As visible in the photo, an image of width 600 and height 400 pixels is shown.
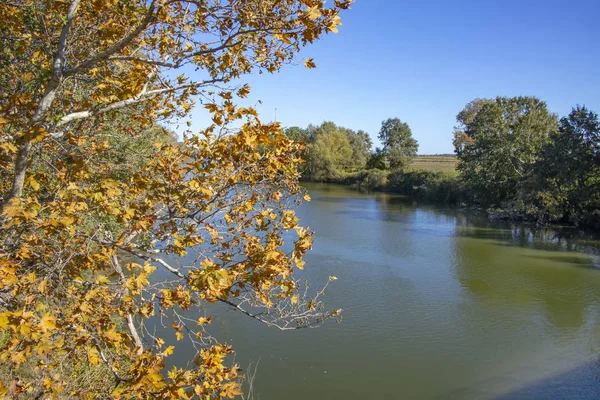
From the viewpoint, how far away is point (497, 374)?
28.6ft

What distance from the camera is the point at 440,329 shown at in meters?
10.6

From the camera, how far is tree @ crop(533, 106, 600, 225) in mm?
22344

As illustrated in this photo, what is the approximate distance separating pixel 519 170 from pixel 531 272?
15950mm

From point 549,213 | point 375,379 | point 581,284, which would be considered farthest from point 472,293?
point 549,213

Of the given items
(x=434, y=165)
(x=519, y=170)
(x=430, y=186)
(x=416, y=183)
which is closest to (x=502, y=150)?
(x=519, y=170)

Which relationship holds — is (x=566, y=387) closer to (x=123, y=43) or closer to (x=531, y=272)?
(x=531, y=272)

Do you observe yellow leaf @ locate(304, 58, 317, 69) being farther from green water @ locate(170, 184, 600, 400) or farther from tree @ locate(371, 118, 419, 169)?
tree @ locate(371, 118, 419, 169)

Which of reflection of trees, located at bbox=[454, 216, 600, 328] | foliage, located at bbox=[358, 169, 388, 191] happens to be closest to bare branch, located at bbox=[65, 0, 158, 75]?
reflection of trees, located at bbox=[454, 216, 600, 328]

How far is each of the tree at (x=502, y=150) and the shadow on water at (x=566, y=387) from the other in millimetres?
20527

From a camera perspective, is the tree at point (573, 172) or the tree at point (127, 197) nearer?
the tree at point (127, 197)

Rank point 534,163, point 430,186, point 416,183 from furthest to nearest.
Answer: point 416,183, point 430,186, point 534,163

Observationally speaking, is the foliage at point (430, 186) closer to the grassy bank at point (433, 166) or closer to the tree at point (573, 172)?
the grassy bank at point (433, 166)

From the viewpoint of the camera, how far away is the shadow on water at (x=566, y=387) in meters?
7.97

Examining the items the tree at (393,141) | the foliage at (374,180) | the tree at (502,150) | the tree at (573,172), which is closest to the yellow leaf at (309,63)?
the tree at (573,172)
